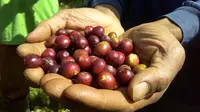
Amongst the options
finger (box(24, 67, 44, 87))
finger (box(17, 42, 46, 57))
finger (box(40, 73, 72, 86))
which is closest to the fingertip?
finger (box(17, 42, 46, 57))

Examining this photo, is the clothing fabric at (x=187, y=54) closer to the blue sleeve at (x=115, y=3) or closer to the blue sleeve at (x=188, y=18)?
the blue sleeve at (x=188, y=18)

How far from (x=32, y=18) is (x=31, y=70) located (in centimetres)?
80

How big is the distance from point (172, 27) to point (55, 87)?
639 mm

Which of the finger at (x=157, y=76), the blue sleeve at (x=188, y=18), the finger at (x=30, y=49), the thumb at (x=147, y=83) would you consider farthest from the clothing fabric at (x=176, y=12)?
the finger at (x=30, y=49)

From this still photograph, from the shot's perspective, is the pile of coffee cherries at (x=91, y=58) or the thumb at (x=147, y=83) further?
the pile of coffee cherries at (x=91, y=58)

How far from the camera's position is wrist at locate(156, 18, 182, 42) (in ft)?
5.97

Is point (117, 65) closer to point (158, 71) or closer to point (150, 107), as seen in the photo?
point (150, 107)

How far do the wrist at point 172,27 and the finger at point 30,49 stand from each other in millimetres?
717

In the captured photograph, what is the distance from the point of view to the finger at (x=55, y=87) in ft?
5.42

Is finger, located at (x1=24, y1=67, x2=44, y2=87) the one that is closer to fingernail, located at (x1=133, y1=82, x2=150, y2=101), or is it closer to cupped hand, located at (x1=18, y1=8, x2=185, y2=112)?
cupped hand, located at (x1=18, y1=8, x2=185, y2=112)

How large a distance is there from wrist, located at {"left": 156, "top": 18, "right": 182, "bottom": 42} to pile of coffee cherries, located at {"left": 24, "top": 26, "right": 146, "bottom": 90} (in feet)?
0.73

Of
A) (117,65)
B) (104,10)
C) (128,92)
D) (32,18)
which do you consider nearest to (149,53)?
(117,65)

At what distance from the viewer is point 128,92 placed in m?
1.62

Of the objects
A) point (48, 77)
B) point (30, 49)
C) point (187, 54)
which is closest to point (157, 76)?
point (187, 54)
